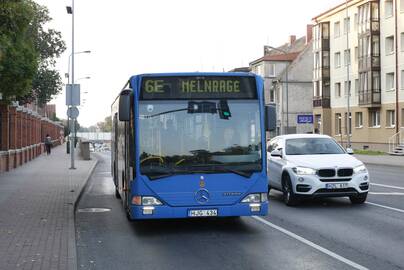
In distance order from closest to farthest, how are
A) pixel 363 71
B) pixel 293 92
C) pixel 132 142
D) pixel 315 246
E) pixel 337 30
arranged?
pixel 315 246
pixel 132 142
pixel 363 71
pixel 337 30
pixel 293 92

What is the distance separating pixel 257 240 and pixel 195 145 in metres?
1.79

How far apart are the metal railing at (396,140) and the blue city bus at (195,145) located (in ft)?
122

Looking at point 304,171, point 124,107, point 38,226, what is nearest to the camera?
point 124,107

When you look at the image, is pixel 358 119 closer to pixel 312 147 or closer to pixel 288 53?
pixel 288 53

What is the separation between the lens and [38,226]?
432 inches

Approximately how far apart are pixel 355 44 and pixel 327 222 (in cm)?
4632

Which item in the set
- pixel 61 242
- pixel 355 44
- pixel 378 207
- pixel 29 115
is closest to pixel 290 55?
pixel 355 44

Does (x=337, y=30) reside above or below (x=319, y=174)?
above

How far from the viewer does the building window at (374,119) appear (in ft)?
167

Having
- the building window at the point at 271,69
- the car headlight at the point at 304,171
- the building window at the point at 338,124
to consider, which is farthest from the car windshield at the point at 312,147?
the building window at the point at 271,69

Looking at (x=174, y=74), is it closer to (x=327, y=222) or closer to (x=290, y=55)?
(x=327, y=222)

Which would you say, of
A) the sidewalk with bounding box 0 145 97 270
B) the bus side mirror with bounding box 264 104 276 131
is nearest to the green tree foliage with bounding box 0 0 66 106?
the sidewalk with bounding box 0 145 97 270

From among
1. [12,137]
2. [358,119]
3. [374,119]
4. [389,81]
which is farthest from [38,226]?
[358,119]

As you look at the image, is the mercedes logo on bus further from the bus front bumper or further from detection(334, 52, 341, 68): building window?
detection(334, 52, 341, 68): building window
